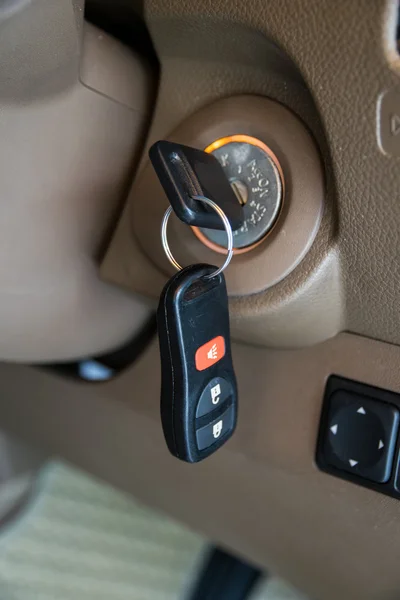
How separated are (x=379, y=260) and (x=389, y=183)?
0.06 m

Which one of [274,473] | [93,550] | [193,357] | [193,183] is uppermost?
[193,183]

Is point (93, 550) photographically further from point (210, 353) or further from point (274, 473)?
point (210, 353)

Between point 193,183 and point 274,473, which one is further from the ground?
point 193,183

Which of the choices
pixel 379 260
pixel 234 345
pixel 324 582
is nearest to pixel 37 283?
pixel 234 345

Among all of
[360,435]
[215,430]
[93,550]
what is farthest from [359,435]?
[93,550]

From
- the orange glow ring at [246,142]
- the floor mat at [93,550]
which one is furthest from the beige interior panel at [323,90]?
the floor mat at [93,550]

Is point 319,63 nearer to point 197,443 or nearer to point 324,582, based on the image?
point 197,443

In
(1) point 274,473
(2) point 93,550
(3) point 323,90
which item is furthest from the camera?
(2) point 93,550

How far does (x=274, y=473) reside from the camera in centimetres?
56

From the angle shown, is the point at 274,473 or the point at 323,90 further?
the point at 274,473

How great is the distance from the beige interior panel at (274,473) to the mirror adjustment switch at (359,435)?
0.02m

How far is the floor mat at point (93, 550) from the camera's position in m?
0.94

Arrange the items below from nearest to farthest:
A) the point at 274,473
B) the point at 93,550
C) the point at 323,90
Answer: the point at 323,90
the point at 274,473
the point at 93,550

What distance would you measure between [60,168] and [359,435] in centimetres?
33
